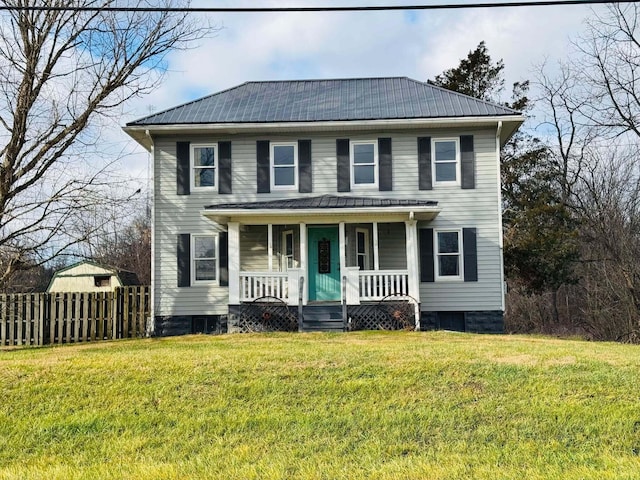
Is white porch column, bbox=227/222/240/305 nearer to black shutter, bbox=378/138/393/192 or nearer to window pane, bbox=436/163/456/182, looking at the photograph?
black shutter, bbox=378/138/393/192

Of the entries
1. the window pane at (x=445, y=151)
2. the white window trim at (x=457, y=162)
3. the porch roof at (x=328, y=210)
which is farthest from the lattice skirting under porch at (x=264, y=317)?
the window pane at (x=445, y=151)

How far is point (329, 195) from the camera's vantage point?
18.2m

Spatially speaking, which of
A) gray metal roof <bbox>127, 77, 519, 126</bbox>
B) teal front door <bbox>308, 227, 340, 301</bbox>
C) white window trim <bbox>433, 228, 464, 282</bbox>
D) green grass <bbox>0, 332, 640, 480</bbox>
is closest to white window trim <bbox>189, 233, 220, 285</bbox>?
teal front door <bbox>308, 227, 340, 301</bbox>

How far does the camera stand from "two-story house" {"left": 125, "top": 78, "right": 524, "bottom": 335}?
17828 millimetres

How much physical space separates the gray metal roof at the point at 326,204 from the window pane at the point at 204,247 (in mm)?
1145

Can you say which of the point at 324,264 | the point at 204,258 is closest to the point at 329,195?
the point at 324,264

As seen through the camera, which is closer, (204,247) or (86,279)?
(204,247)

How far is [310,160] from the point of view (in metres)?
18.4

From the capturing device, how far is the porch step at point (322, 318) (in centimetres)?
1655

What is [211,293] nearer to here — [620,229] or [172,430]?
[172,430]

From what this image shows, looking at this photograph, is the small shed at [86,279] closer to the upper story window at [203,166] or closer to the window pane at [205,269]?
the window pane at [205,269]

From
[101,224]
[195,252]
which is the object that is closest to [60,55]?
[101,224]

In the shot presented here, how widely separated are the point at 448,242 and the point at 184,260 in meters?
7.37

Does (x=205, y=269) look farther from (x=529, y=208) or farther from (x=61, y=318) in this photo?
(x=529, y=208)
